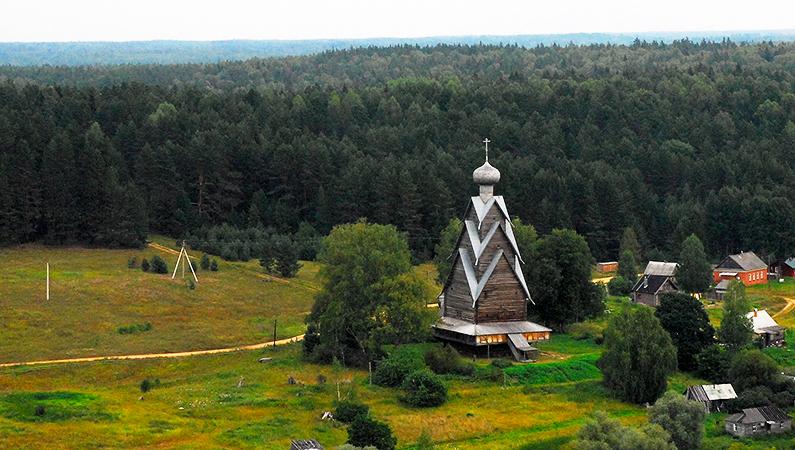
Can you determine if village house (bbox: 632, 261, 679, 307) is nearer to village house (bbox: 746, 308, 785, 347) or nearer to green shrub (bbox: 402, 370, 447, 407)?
A: village house (bbox: 746, 308, 785, 347)

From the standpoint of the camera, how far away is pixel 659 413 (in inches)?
2096

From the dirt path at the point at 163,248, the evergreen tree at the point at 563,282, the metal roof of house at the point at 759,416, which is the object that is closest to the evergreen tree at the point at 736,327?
the evergreen tree at the point at 563,282

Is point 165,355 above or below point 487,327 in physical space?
below

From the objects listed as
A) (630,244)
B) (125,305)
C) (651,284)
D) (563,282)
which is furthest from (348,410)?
(630,244)

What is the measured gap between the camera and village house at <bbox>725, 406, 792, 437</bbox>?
2200 inches

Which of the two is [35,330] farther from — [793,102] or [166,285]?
[793,102]

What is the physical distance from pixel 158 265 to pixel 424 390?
33473 millimetres

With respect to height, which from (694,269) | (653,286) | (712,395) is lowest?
(653,286)

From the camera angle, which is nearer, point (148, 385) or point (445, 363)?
point (148, 385)

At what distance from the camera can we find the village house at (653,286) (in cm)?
8375

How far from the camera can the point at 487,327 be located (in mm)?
66438

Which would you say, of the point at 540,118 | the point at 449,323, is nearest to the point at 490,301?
the point at 449,323

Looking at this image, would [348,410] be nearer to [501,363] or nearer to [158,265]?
[501,363]

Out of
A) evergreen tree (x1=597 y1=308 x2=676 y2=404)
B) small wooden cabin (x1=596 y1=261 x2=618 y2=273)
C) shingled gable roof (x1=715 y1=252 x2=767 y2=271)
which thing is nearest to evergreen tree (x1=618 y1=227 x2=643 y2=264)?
small wooden cabin (x1=596 y1=261 x2=618 y2=273)
